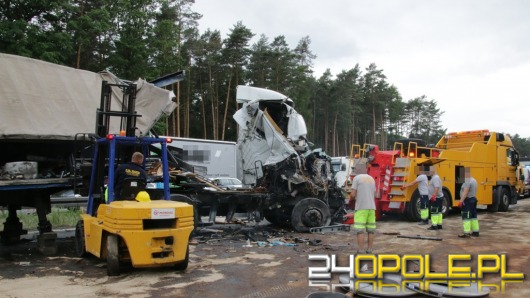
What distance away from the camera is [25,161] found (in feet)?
27.3

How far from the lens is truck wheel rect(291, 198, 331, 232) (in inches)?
438

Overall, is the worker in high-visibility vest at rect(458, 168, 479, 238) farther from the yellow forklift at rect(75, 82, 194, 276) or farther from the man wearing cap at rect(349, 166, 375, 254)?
the yellow forklift at rect(75, 82, 194, 276)

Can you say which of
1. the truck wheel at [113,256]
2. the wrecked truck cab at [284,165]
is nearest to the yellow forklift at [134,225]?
the truck wheel at [113,256]

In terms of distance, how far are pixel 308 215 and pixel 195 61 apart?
32.1 meters

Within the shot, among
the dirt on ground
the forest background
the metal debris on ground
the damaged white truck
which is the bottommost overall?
the dirt on ground

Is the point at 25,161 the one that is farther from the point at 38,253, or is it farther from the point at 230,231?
the point at 230,231

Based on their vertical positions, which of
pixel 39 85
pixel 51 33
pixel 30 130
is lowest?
pixel 30 130

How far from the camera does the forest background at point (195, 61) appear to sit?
77.2 ft

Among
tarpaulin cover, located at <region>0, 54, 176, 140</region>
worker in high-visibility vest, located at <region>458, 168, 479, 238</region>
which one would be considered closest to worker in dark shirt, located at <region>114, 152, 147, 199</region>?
tarpaulin cover, located at <region>0, 54, 176, 140</region>

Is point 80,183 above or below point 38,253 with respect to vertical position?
above

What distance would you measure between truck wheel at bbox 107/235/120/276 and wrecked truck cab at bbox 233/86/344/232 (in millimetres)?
5029

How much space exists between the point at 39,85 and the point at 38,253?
319 cm

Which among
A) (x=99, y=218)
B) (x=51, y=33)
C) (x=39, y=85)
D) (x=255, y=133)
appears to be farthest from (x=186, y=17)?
(x=99, y=218)

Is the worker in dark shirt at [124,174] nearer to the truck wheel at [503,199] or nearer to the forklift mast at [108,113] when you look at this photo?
the forklift mast at [108,113]
